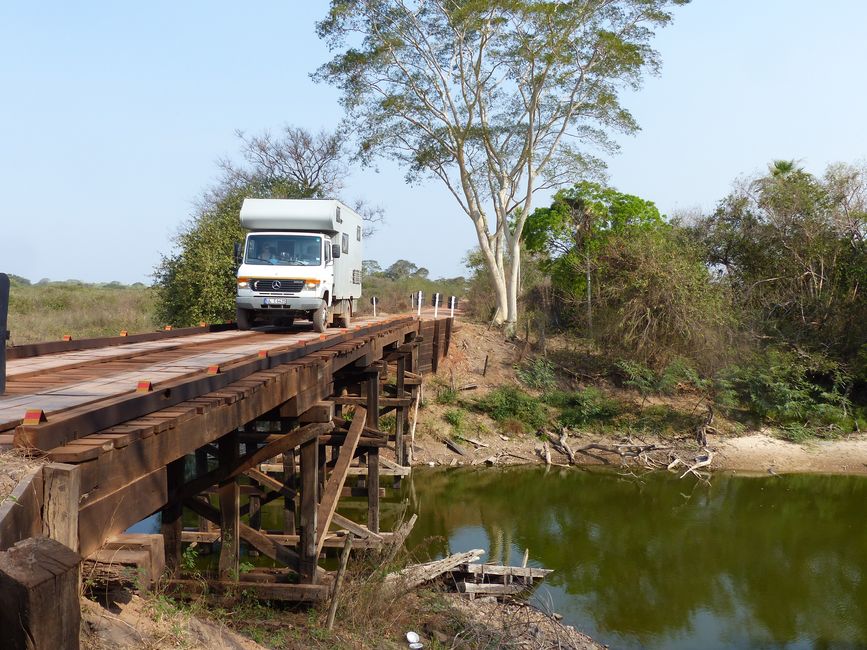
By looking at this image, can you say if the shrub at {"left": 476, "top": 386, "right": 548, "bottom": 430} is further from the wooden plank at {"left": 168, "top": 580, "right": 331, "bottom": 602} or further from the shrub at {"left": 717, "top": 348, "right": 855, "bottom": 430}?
the wooden plank at {"left": 168, "top": 580, "right": 331, "bottom": 602}

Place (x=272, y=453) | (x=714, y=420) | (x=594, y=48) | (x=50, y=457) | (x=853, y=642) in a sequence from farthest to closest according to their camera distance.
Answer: (x=594, y=48) < (x=714, y=420) < (x=853, y=642) < (x=272, y=453) < (x=50, y=457)

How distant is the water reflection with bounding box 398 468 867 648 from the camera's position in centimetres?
1175

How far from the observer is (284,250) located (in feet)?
49.3

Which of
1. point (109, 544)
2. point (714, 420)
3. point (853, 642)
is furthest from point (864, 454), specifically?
point (109, 544)

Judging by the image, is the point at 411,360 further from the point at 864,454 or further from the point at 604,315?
the point at 864,454

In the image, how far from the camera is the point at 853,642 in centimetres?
1112

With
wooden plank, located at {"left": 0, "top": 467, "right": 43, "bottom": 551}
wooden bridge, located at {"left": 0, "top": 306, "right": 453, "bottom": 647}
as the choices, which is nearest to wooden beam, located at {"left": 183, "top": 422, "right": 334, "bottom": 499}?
wooden bridge, located at {"left": 0, "top": 306, "right": 453, "bottom": 647}

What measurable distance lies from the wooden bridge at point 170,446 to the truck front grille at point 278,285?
872 millimetres

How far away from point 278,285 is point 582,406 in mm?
12262

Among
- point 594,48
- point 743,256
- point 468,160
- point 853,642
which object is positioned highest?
point 594,48

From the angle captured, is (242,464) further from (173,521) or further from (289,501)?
(289,501)

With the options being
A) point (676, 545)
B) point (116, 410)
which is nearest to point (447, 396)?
point (676, 545)

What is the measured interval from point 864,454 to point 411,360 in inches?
531

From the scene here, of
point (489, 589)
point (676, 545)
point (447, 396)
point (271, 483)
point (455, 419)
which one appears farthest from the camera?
point (447, 396)
